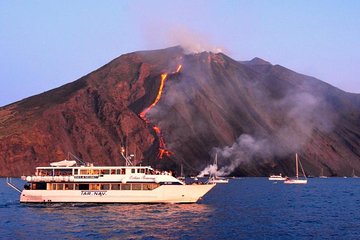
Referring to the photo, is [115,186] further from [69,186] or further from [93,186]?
[69,186]

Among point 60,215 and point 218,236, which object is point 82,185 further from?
point 218,236

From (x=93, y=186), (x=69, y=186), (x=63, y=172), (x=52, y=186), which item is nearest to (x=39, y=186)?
(x=52, y=186)

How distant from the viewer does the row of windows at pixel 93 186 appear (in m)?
85.3

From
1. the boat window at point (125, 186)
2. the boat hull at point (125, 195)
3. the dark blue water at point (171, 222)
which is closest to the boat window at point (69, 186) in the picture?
the boat hull at point (125, 195)

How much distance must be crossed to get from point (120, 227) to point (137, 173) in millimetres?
22686

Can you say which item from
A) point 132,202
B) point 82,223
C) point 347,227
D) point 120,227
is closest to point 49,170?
point 132,202

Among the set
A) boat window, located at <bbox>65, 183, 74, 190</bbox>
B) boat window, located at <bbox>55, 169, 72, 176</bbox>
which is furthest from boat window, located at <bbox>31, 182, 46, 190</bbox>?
boat window, located at <bbox>65, 183, 74, 190</bbox>

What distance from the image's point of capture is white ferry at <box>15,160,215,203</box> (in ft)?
279

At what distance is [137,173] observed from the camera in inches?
3349

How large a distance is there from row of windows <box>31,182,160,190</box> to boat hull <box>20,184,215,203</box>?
531mm

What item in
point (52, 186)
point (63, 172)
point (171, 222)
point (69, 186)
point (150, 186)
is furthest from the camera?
point (63, 172)

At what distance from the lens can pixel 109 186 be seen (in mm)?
86438

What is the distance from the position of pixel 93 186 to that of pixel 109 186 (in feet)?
8.15

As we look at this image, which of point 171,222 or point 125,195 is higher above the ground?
point 125,195
